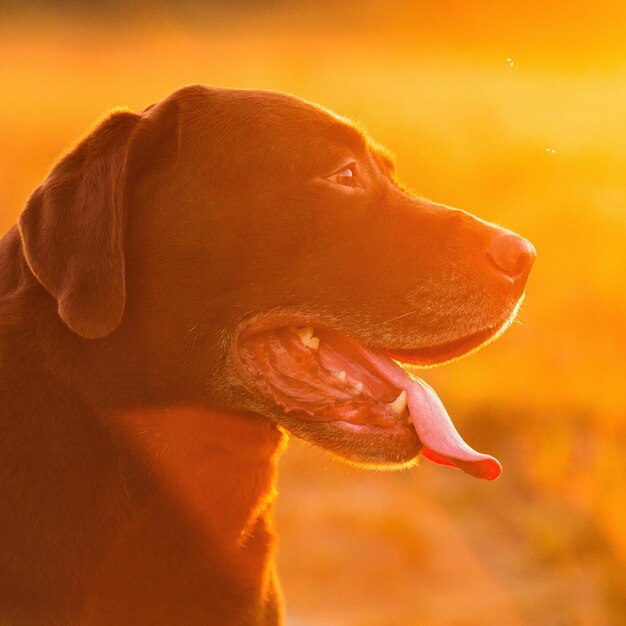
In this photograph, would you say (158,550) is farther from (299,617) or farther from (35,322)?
(299,617)

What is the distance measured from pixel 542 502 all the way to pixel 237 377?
431 centimetres

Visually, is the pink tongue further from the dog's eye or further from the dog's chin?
the dog's eye

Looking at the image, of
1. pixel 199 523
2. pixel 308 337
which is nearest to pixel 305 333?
pixel 308 337

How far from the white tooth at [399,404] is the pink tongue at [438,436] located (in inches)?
0.6

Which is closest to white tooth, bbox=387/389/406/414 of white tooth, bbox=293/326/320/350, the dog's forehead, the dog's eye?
white tooth, bbox=293/326/320/350

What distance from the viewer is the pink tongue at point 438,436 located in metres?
3.28

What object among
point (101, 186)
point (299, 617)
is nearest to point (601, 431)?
point (299, 617)

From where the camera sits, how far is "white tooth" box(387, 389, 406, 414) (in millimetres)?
3383

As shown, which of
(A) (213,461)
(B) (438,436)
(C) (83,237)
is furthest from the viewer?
(A) (213,461)

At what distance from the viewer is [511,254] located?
11.2ft

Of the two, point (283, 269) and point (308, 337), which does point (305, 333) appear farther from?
point (283, 269)

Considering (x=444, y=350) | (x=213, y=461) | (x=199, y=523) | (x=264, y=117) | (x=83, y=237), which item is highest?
(x=264, y=117)

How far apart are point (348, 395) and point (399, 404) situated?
14cm

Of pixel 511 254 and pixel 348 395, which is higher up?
pixel 511 254
